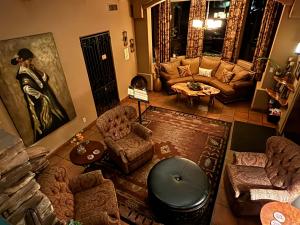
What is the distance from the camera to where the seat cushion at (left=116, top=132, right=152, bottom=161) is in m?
3.41

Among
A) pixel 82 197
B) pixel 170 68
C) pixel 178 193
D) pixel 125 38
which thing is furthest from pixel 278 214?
pixel 125 38

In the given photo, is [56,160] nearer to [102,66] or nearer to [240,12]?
[102,66]

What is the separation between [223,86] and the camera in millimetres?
5988

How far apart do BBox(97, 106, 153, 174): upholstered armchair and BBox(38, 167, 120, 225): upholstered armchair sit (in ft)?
2.17

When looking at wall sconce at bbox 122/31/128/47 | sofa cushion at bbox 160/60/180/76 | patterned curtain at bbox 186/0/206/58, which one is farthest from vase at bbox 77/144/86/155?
patterned curtain at bbox 186/0/206/58

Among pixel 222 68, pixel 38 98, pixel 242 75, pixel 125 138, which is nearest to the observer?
pixel 38 98

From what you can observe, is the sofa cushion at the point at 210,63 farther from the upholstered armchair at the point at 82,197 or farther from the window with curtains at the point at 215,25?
the upholstered armchair at the point at 82,197

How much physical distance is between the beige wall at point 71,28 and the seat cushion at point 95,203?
1.88 m

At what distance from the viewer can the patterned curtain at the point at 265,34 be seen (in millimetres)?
5023

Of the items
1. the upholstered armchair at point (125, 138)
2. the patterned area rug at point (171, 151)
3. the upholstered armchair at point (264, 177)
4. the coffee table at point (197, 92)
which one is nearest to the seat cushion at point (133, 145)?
the upholstered armchair at point (125, 138)

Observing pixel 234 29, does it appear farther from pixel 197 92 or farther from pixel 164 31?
pixel 197 92

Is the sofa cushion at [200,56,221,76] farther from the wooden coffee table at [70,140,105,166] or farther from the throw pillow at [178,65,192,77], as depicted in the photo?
the wooden coffee table at [70,140,105,166]

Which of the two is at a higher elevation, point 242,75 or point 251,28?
point 251,28

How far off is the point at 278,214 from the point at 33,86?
4.37m
